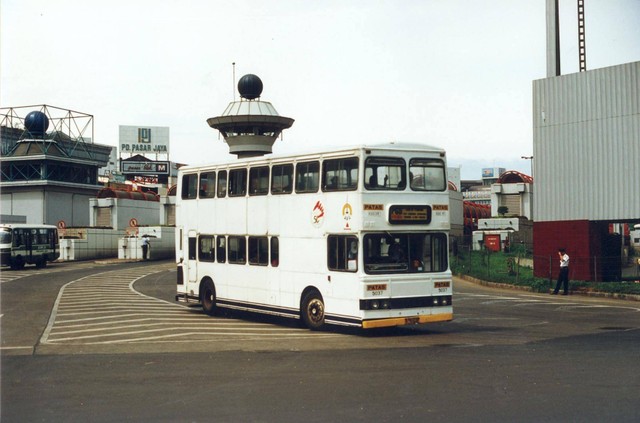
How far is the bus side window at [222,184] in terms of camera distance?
72.5ft

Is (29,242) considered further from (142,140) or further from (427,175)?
(142,140)

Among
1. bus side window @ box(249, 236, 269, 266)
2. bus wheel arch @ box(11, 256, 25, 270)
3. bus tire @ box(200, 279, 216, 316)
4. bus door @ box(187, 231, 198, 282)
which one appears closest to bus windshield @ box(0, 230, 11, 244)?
bus wheel arch @ box(11, 256, 25, 270)

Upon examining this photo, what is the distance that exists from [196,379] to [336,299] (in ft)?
21.5

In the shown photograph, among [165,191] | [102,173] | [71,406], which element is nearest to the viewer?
[71,406]

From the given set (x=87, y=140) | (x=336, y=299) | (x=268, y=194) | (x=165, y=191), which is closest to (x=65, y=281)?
(x=268, y=194)

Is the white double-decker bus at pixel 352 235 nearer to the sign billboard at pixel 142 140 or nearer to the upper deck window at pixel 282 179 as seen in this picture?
the upper deck window at pixel 282 179

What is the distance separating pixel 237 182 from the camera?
70.7ft

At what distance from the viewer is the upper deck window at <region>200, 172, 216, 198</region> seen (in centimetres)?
2266

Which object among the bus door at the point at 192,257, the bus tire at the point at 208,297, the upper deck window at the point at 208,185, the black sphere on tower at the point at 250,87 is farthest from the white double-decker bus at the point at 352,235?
the black sphere on tower at the point at 250,87

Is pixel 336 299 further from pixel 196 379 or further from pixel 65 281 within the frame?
pixel 65 281

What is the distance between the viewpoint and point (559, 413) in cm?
907

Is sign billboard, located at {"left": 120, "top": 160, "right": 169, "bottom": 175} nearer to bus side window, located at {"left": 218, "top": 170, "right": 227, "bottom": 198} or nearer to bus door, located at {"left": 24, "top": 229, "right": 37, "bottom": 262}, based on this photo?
bus door, located at {"left": 24, "top": 229, "right": 37, "bottom": 262}

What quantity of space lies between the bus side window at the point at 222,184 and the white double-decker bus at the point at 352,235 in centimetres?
118

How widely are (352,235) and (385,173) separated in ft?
4.89
